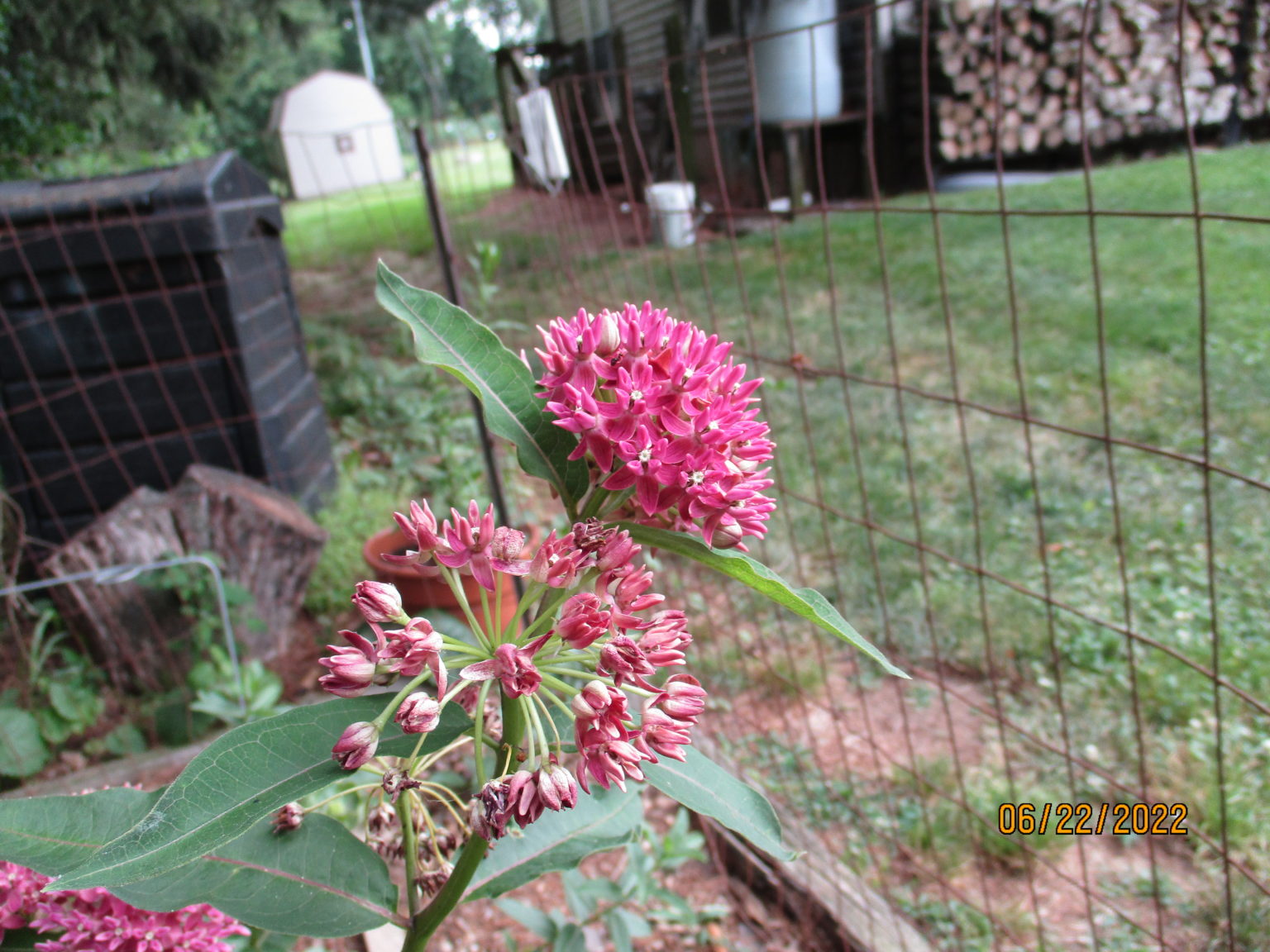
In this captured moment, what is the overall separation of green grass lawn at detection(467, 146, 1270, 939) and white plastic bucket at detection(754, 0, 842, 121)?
2339 mm

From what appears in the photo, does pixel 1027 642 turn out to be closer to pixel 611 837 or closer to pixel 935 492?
pixel 935 492

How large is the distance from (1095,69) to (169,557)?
657 cm

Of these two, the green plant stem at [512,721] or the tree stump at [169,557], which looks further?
the tree stump at [169,557]

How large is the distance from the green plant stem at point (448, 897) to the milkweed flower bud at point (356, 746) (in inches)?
4.9

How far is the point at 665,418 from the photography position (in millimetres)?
688

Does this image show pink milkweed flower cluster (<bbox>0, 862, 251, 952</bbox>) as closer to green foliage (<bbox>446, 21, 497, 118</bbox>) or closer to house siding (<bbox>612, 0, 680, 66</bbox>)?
house siding (<bbox>612, 0, 680, 66</bbox>)

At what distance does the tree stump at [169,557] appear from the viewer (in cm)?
294

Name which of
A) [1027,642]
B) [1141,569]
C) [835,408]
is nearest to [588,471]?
[1027,642]

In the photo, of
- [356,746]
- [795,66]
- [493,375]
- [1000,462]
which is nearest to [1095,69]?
[795,66]

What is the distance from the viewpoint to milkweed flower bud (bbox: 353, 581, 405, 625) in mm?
719

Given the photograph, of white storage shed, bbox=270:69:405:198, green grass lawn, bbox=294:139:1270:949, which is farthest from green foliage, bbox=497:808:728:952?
white storage shed, bbox=270:69:405:198

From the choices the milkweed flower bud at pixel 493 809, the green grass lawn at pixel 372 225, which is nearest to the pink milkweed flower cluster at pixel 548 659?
the milkweed flower bud at pixel 493 809
